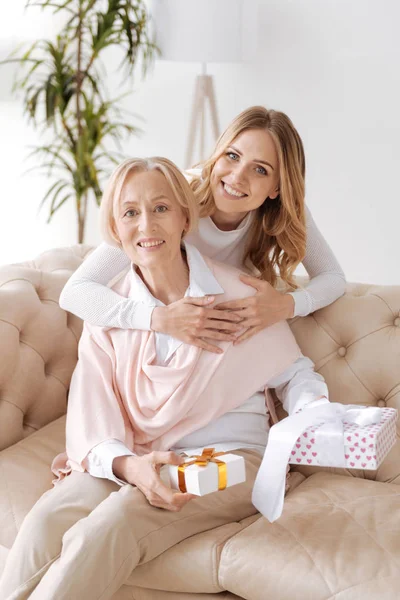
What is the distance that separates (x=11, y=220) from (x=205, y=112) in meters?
1.35

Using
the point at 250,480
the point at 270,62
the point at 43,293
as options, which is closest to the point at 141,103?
the point at 270,62

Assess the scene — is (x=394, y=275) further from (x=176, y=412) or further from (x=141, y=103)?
(x=176, y=412)

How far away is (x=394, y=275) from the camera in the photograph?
158 inches

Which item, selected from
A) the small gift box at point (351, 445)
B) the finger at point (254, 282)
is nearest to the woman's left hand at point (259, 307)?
the finger at point (254, 282)

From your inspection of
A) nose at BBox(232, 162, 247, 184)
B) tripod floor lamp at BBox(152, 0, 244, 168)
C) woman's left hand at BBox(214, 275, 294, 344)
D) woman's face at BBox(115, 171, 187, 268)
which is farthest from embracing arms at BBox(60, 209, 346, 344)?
tripod floor lamp at BBox(152, 0, 244, 168)

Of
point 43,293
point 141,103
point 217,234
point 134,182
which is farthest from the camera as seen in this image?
point 141,103

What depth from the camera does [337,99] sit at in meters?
3.95

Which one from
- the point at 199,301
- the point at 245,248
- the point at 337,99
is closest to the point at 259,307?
the point at 199,301

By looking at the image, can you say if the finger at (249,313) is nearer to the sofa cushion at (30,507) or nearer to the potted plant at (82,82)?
the sofa cushion at (30,507)

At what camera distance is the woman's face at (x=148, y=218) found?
180 cm

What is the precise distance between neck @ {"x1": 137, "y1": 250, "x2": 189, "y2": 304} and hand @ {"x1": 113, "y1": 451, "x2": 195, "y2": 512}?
42 centimetres

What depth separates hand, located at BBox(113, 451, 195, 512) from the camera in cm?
162

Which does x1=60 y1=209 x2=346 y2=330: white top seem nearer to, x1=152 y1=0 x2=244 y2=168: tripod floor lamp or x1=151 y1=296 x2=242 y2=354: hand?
x1=151 y1=296 x2=242 y2=354: hand

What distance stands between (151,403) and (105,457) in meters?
0.18
